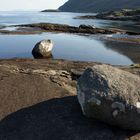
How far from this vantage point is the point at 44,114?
14531mm

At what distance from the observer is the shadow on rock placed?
1314cm

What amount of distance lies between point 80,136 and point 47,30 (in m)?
68.5

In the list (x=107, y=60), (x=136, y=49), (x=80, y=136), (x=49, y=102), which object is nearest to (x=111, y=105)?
(x=80, y=136)

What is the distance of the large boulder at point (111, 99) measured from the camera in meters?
12.9

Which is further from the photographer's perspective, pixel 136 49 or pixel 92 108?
pixel 136 49

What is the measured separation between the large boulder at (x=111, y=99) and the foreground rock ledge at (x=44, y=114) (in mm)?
491

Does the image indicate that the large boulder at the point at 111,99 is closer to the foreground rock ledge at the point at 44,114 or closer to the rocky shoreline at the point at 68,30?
the foreground rock ledge at the point at 44,114

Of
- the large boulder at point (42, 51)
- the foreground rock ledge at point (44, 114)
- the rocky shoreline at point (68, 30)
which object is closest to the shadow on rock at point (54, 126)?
the foreground rock ledge at point (44, 114)

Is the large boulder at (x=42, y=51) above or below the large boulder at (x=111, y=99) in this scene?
below

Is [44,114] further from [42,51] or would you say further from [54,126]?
[42,51]

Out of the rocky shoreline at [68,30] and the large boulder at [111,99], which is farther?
the rocky shoreline at [68,30]

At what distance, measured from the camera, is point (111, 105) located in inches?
508

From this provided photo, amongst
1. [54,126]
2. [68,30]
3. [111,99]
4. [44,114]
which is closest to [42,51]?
[44,114]

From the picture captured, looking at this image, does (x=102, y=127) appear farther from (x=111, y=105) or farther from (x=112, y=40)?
(x=112, y=40)
